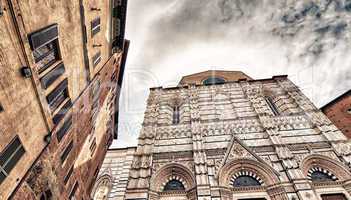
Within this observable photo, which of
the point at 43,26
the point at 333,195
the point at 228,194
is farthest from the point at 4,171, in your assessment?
the point at 333,195

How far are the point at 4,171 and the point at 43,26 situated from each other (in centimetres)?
531

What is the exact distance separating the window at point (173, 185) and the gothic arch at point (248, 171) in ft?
8.54

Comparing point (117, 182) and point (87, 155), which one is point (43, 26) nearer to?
point (87, 155)

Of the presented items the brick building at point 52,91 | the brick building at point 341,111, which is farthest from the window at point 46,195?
the brick building at point 341,111

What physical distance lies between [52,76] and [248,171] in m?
12.6

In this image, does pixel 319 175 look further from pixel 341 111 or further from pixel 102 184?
pixel 102 184

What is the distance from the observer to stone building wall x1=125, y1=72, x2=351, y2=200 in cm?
1127

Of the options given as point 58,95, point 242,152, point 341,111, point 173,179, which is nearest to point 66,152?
point 58,95

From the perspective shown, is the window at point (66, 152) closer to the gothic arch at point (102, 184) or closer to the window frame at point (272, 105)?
the gothic arch at point (102, 184)

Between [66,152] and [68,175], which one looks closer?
[66,152]

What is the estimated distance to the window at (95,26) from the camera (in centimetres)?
1149

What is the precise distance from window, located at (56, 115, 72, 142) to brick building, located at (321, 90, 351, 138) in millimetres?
19152

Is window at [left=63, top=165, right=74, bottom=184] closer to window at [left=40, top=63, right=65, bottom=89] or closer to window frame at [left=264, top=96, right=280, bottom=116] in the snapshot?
window at [left=40, top=63, right=65, bottom=89]

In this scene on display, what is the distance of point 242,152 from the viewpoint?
1339 centimetres
